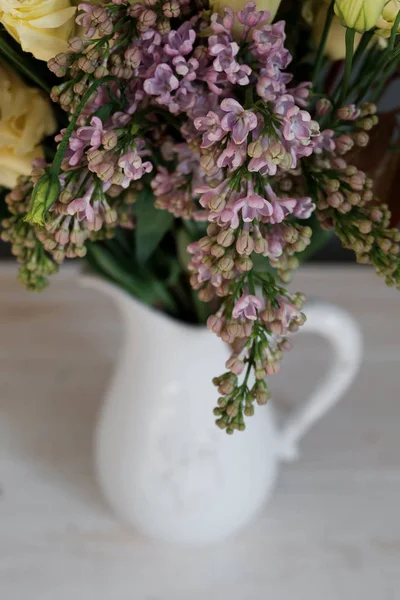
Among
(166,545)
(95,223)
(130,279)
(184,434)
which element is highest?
(95,223)

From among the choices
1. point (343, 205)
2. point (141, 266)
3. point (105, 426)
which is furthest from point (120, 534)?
point (343, 205)

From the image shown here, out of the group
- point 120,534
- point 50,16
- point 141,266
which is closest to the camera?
point 50,16

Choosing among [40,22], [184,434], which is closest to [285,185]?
[40,22]

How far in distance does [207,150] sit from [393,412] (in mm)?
439

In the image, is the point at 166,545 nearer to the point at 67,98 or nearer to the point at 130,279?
the point at 130,279

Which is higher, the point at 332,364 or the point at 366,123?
the point at 366,123

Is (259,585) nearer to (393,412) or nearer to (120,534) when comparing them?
(120,534)

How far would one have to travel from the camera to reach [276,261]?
0.31 m

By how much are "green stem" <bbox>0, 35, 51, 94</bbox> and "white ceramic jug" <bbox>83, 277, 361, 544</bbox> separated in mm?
152

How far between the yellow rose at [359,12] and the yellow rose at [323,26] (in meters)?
0.04

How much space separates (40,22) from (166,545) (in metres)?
0.41

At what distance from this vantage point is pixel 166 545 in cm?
52

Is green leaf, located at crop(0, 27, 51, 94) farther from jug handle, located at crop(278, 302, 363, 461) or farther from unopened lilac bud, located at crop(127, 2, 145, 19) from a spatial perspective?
jug handle, located at crop(278, 302, 363, 461)

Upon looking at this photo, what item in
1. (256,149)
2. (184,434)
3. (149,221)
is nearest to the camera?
(256,149)
